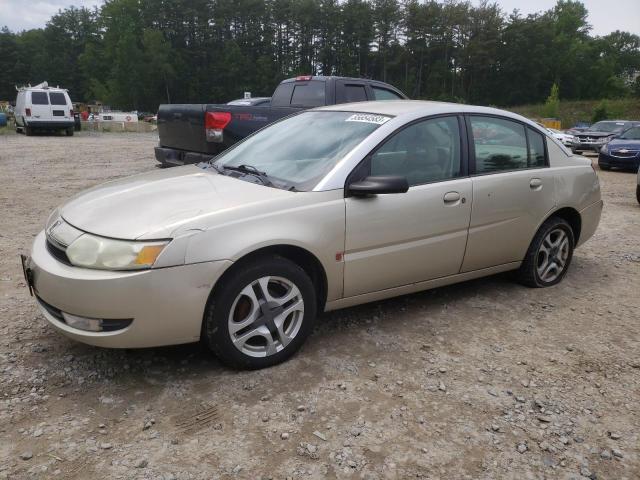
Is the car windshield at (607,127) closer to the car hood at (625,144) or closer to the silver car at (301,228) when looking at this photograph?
the car hood at (625,144)

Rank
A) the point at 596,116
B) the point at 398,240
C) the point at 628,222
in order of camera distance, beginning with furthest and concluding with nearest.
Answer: the point at 596,116
the point at 628,222
the point at 398,240

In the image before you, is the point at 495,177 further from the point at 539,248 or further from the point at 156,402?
the point at 156,402

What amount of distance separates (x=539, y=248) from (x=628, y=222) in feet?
13.5

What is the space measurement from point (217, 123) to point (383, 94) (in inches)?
121

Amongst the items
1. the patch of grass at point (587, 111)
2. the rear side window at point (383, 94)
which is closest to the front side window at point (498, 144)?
the rear side window at point (383, 94)

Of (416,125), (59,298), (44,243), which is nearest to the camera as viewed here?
(59,298)

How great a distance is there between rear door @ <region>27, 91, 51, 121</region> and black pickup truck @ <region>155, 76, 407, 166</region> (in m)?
17.5

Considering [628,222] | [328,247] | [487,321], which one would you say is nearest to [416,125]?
[328,247]

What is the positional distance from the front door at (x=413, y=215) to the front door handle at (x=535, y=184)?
0.75 meters

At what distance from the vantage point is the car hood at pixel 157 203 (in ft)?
8.99

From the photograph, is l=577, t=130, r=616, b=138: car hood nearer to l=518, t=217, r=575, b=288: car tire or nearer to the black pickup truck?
the black pickup truck

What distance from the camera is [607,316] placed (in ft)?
13.3

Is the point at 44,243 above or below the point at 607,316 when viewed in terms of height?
above

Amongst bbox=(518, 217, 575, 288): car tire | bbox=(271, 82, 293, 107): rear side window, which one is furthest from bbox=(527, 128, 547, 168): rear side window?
bbox=(271, 82, 293, 107): rear side window
